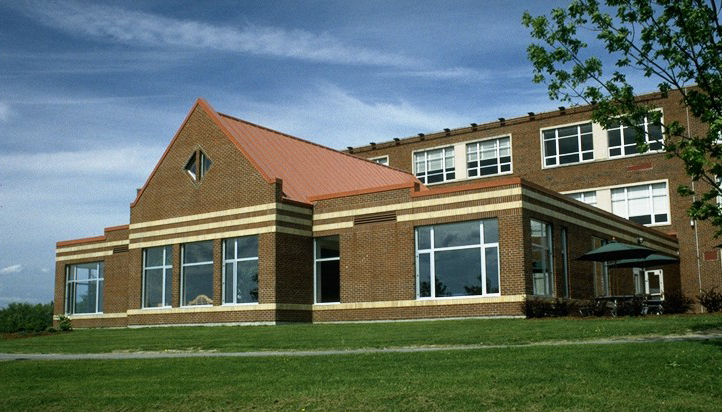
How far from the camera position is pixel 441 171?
171 ft

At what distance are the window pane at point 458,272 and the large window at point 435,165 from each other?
22948mm

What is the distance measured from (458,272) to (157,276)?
14708 mm

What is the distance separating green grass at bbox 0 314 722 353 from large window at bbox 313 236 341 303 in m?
5.59

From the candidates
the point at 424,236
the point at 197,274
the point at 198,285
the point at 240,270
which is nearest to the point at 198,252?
the point at 197,274

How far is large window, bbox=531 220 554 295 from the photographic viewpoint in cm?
2844

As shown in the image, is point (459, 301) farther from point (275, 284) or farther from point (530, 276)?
point (275, 284)

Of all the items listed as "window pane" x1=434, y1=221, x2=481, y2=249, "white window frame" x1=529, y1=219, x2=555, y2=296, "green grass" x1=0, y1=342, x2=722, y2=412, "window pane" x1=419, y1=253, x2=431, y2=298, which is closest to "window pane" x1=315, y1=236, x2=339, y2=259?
"window pane" x1=419, y1=253, x2=431, y2=298

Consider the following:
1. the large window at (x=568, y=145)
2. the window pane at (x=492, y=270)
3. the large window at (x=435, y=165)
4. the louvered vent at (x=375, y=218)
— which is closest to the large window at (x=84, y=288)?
the louvered vent at (x=375, y=218)

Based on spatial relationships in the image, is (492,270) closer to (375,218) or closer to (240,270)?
(375,218)

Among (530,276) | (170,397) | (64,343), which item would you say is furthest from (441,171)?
(170,397)

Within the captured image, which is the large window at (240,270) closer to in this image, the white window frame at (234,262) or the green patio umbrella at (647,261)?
the white window frame at (234,262)

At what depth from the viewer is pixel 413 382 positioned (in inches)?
508

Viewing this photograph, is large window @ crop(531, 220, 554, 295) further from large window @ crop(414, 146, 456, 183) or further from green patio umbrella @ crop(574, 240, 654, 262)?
large window @ crop(414, 146, 456, 183)

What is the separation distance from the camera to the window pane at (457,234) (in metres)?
28.3
